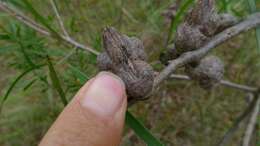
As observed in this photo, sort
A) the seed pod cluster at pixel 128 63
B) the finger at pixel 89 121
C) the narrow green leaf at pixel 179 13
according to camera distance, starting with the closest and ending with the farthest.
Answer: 1. the seed pod cluster at pixel 128 63
2. the finger at pixel 89 121
3. the narrow green leaf at pixel 179 13

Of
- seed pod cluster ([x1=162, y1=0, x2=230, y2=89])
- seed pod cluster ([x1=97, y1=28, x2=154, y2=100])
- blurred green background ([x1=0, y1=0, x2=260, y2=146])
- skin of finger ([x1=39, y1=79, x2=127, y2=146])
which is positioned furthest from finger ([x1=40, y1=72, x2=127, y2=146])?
blurred green background ([x1=0, y1=0, x2=260, y2=146])

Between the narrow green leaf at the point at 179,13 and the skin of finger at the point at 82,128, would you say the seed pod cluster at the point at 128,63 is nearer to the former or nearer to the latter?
the skin of finger at the point at 82,128

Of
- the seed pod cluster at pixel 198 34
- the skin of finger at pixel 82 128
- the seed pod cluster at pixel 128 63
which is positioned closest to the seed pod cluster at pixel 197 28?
the seed pod cluster at pixel 198 34

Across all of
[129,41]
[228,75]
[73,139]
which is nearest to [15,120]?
[228,75]

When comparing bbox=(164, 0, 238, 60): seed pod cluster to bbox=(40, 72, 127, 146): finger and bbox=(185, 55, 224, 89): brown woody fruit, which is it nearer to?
bbox=(185, 55, 224, 89): brown woody fruit

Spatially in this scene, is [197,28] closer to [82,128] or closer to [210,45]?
[210,45]

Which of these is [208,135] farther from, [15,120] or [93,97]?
[93,97]

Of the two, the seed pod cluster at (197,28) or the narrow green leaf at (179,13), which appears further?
the narrow green leaf at (179,13)
